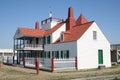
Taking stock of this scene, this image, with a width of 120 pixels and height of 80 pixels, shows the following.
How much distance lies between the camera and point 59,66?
23.8m

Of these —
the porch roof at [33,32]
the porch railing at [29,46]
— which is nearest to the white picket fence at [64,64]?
the porch roof at [33,32]

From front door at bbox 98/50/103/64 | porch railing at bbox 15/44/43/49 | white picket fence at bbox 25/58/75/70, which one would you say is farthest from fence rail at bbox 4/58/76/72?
porch railing at bbox 15/44/43/49

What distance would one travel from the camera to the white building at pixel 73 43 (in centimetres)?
2788

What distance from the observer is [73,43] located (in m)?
28.1

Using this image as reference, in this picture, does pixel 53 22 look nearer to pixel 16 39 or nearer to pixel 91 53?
pixel 16 39

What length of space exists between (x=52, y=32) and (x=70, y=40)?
5.74 metres

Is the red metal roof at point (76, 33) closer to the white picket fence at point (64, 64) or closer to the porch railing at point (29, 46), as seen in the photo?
the white picket fence at point (64, 64)

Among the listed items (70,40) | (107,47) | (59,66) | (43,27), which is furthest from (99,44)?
(43,27)

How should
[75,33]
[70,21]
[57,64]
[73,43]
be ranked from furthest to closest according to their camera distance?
[70,21] < [75,33] < [73,43] < [57,64]

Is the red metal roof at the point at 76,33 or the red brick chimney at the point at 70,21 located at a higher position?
the red brick chimney at the point at 70,21

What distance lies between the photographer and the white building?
91.5ft

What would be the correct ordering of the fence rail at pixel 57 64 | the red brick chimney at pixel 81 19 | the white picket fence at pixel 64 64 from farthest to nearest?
the red brick chimney at pixel 81 19, the white picket fence at pixel 64 64, the fence rail at pixel 57 64

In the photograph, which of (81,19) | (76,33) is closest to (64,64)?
(76,33)

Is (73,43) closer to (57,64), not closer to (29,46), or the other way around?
(57,64)
